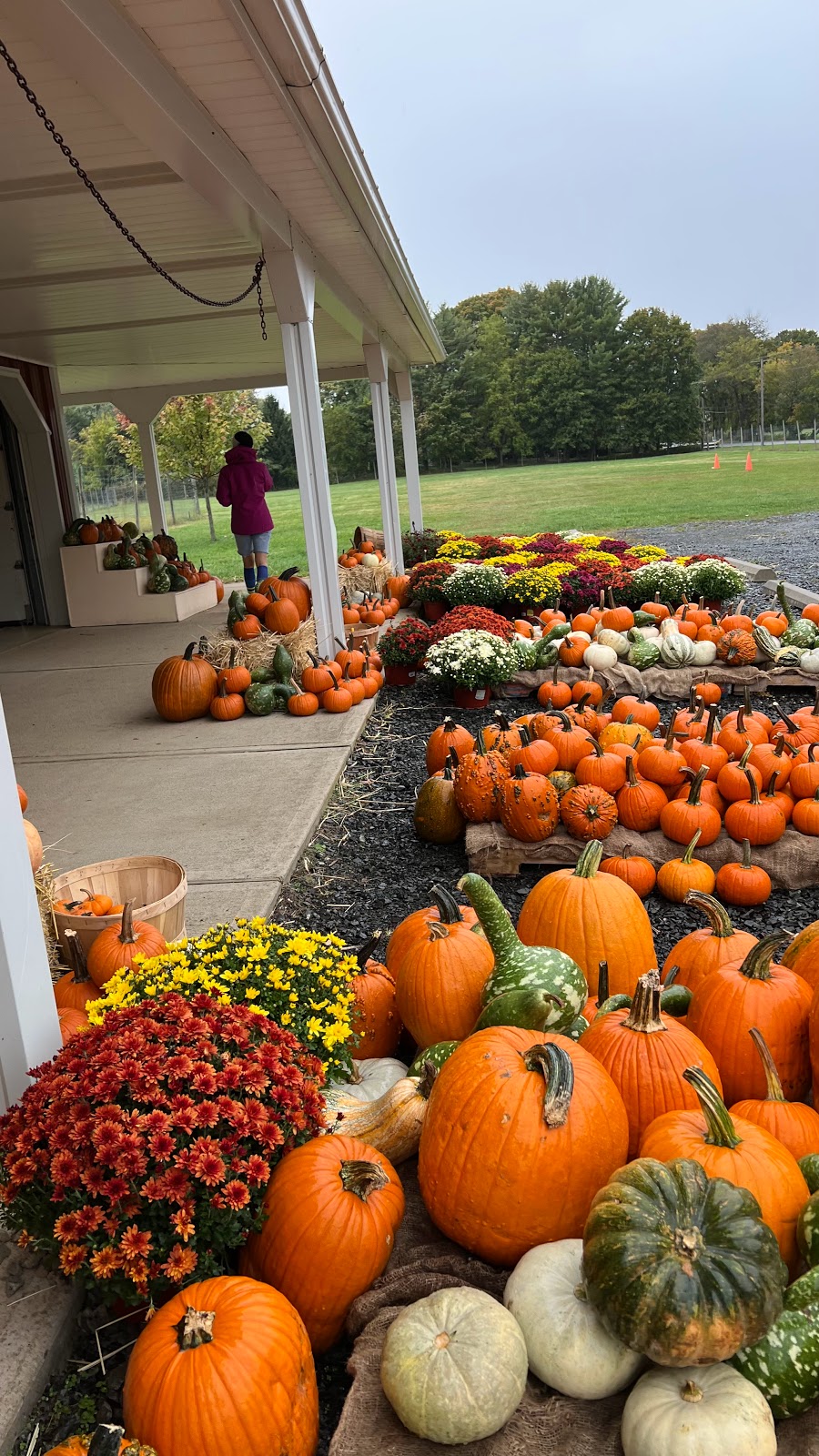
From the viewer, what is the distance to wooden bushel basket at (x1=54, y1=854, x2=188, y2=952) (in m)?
3.08

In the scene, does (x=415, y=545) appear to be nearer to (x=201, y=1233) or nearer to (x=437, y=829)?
(x=437, y=829)

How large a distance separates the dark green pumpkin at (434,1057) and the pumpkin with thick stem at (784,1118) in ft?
2.23

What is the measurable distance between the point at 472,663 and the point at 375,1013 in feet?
16.4

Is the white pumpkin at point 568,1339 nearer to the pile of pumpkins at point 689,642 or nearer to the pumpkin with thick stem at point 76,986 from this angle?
the pumpkin with thick stem at point 76,986

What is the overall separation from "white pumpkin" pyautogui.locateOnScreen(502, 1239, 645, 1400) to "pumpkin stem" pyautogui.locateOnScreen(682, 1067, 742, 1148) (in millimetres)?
331

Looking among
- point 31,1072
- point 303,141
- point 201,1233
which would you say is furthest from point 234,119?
point 201,1233

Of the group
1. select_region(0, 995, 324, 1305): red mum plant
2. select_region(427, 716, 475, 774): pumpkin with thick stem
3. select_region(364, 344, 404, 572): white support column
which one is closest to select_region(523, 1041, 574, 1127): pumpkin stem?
select_region(0, 995, 324, 1305): red mum plant

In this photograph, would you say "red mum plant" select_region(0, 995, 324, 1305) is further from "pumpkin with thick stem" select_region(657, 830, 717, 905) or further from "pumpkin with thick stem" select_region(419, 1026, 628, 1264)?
"pumpkin with thick stem" select_region(657, 830, 717, 905)

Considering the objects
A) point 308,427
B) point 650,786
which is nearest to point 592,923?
point 650,786

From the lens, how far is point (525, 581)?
994 cm

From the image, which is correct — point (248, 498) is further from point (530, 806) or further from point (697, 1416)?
point (697, 1416)

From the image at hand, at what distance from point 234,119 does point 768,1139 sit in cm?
518

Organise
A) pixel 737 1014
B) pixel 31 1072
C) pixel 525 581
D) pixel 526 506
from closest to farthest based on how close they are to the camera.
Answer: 1. pixel 31 1072
2. pixel 737 1014
3. pixel 525 581
4. pixel 526 506

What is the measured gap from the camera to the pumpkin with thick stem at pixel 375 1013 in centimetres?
277
